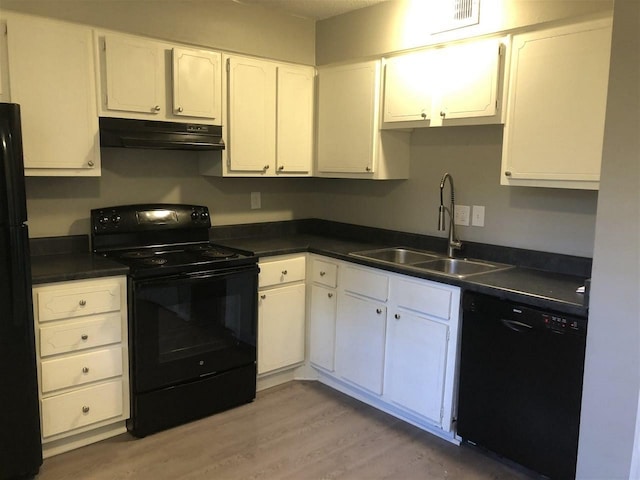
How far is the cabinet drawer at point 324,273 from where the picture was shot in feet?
10.7

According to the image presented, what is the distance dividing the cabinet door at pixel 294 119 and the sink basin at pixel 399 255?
794 millimetres

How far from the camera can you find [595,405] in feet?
6.36

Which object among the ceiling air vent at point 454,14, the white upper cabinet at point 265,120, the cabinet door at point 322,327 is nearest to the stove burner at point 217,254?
the white upper cabinet at point 265,120

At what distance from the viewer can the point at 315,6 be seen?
134 inches

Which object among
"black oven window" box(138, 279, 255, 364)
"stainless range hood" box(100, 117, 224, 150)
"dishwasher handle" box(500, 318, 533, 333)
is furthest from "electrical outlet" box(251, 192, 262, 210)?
"dishwasher handle" box(500, 318, 533, 333)

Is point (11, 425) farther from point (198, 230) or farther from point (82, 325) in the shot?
point (198, 230)

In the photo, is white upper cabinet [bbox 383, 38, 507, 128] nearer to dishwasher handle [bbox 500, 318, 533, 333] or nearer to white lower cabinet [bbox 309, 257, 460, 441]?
white lower cabinet [bbox 309, 257, 460, 441]

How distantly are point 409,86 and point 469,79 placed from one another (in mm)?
405

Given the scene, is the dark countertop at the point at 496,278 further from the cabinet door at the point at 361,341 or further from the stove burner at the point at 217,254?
the cabinet door at the point at 361,341

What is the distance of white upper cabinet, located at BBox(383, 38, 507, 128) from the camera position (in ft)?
8.85

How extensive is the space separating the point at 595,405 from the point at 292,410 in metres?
1.71

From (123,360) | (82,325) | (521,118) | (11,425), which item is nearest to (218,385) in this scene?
(123,360)

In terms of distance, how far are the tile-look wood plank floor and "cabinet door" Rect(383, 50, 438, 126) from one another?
1752 millimetres

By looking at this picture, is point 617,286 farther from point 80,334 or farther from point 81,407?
point 81,407
